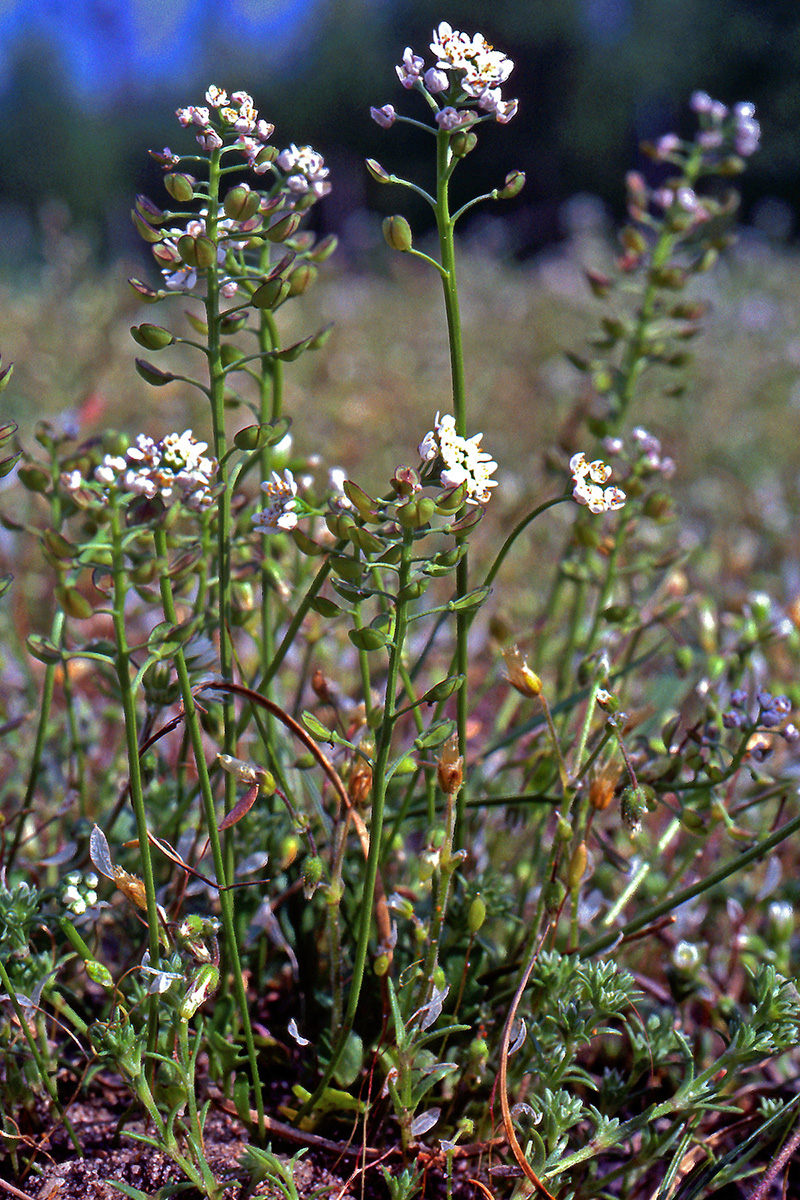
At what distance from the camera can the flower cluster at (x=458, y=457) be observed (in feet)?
3.32

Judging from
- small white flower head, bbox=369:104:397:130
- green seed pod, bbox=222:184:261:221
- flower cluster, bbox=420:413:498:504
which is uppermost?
small white flower head, bbox=369:104:397:130

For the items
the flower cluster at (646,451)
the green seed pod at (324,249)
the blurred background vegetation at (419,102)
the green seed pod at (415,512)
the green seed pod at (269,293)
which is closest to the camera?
the green seed pod at (415,512)

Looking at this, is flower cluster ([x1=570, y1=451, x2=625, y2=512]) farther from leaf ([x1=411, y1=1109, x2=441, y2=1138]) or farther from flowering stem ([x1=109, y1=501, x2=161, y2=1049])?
leaf ([x1=411, y1=1109, x2=441, y2=1138])

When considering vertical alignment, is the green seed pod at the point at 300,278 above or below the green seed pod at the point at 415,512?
above

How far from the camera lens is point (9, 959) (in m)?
1.24

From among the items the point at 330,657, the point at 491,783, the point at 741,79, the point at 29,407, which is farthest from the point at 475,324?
the point at 741,79

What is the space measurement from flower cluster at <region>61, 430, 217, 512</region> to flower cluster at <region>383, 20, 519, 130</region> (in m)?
0.42

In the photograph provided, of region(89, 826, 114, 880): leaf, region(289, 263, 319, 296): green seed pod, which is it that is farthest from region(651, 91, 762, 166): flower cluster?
region(89, 826, 114, 880): leaf

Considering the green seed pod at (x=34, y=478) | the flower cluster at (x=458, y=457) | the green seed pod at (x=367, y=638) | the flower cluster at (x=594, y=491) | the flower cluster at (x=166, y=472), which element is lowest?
the green seed pod at (x=34, y=478)

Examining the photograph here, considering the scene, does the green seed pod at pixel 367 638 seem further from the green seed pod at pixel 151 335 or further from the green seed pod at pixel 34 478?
the green seed pod at pixel 34 478

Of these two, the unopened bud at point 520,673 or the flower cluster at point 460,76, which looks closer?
the flower cluster at point 460,76

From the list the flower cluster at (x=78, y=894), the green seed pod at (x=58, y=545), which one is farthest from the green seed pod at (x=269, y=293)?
the flower cluster at (x=78, y=894)

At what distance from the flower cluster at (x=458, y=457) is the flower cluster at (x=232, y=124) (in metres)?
0.35

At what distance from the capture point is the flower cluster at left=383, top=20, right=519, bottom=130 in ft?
3.32
